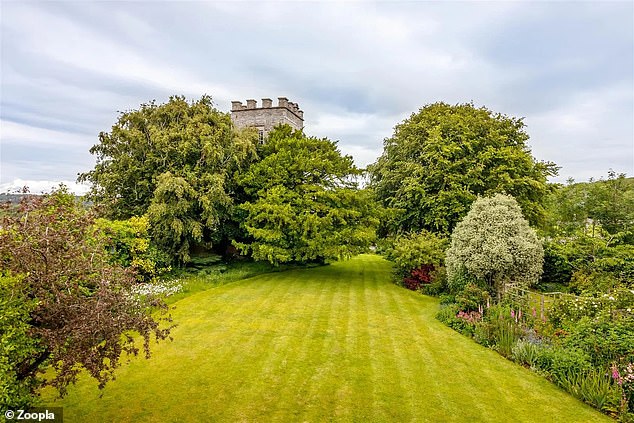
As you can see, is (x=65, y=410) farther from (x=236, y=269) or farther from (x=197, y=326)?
(x=236, y=269)

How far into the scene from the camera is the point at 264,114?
95.7ft

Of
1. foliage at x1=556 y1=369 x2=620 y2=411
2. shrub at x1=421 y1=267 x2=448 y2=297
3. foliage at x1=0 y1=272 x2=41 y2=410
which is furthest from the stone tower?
foliage at x1=0 y1=272 x2=41 y2=410

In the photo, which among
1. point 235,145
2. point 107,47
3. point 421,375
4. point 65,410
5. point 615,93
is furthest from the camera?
point 235,145

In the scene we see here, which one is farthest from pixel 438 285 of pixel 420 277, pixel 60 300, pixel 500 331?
pixel 60 300

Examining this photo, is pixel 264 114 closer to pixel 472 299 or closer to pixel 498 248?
pixel 498 248

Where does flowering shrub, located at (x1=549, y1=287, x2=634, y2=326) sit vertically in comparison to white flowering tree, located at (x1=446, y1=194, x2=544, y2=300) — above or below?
below

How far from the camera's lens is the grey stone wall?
2887cm

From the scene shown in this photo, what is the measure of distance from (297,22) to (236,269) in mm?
12289

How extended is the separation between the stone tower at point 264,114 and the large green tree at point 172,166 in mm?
10014

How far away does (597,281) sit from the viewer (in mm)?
12367

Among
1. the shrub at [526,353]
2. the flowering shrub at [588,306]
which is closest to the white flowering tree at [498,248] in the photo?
the flowering shrub at [588,306]

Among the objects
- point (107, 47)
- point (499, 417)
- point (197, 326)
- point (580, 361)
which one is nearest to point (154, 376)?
point (197, 326)

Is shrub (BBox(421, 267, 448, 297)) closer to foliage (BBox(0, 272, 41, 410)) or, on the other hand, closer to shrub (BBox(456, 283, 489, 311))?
shrub (BBox(456, 283, 489, 311))

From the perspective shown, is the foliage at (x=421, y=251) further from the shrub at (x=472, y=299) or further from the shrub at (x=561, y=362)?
the shrub at (x=561, y=362)
